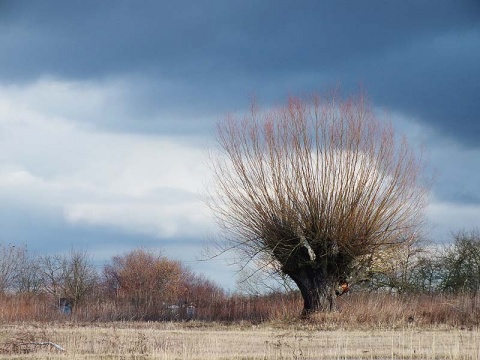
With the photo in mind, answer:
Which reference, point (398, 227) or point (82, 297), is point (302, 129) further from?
point (82, 297)

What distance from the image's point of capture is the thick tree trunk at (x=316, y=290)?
30.2 m

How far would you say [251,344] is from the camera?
19109mm

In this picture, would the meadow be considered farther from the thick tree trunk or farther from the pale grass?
the thick tree trunk

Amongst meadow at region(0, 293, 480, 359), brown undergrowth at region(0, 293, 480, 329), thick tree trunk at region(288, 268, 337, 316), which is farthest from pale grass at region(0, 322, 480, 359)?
thick tree trunk at region(288, 268, 337, 316)

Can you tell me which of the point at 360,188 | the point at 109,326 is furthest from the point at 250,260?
the point at 109,326

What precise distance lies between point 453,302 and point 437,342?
11.4 meters

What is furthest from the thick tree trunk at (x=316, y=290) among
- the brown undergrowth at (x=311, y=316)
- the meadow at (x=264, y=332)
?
the meadow at (x=264, y=332)

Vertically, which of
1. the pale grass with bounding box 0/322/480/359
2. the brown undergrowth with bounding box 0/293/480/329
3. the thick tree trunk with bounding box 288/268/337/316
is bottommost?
the pale grass with bounding box 0/322/480/359

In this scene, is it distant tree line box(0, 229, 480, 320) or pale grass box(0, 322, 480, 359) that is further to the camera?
distant tree line box(0, 229, 480, 320)

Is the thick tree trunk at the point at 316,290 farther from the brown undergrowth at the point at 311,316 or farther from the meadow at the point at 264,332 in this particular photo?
the meadow at the point at 264,332

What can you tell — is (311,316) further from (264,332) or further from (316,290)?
(264,332)

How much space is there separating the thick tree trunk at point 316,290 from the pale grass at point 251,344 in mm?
4558

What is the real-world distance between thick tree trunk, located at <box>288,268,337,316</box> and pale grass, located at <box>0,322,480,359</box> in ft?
15.0

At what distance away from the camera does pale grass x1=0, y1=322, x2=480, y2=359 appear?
15.9 meters
